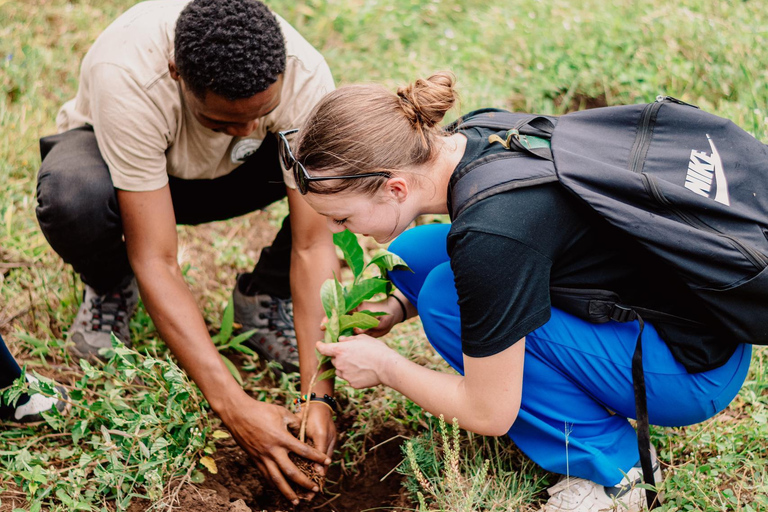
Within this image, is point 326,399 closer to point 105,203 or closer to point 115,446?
point 115,446

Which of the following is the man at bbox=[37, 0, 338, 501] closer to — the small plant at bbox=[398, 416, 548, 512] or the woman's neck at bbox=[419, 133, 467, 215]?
the small plant at bbox=[398, 416, 548, 512]

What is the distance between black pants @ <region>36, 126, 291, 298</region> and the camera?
2.01 meters

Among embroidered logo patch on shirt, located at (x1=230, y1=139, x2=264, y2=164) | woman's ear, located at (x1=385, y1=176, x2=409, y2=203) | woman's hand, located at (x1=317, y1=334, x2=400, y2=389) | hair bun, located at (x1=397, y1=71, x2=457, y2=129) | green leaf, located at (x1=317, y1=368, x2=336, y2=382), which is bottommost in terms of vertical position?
green leaf, located at (x1=317, y1=368, x2=336, y2=382)

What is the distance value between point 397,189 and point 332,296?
49cm

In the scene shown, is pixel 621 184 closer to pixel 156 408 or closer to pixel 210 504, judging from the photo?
pixel 210 504

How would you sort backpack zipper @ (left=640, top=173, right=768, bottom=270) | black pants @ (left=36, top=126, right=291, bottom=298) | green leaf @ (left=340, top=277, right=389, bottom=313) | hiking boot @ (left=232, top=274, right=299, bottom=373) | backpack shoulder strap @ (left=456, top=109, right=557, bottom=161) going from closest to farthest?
1. backpack zipper @ (left=640, top=173, right=768, bottom=270)
2. backpack shoulder strap @ (left=456, top=109, right=557, bottom=161)
3. green leaf @ (left=340, top=277, right=389, bottom=313)
4. black pants @ (left=36, top=126, right=291, bottom=298)
5. hiking boot @ (left=232, top=274, right=299, bottom=373)

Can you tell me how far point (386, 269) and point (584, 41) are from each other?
235cm

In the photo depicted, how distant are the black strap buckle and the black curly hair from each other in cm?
102

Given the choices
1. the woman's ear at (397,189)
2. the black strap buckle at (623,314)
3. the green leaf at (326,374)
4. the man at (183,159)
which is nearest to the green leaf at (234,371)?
the man at (183,159)

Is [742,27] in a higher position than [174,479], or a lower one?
higher

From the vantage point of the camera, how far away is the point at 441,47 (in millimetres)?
4199

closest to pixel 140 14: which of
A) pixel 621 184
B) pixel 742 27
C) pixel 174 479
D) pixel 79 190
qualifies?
pixel 79 190

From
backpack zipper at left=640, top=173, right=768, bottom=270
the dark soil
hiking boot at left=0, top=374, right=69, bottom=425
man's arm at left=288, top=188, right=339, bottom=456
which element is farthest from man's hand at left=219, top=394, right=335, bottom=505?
backpack zipper at left=640, top=173, right=768, bottom=270

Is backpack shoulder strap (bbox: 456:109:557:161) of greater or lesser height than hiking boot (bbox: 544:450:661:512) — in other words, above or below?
above
